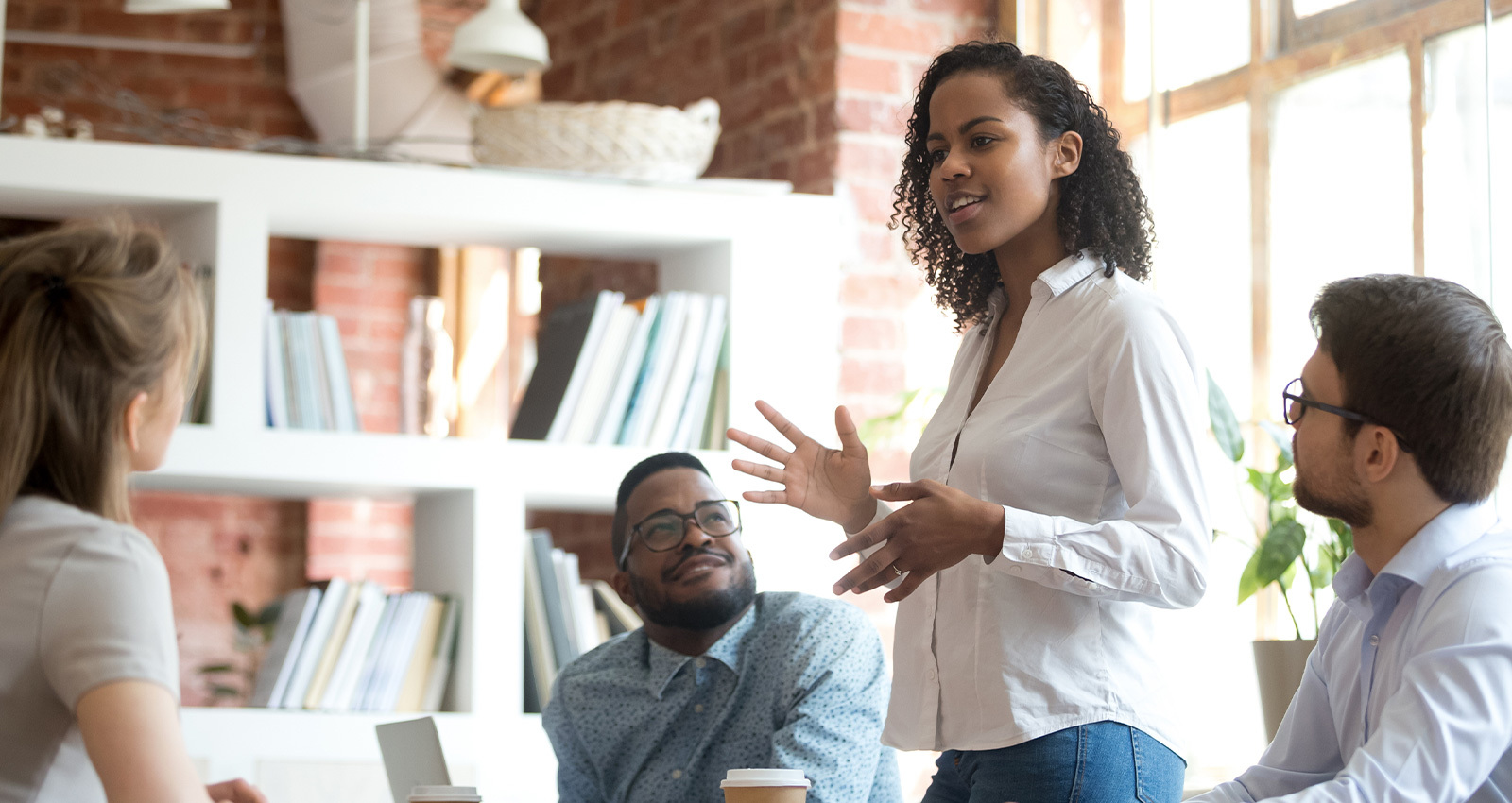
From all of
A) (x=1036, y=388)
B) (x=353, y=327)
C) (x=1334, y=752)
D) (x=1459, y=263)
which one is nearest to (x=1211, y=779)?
(x=1459, y=263)

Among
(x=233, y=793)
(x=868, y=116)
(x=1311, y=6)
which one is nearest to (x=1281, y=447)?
(x=1311, y=6)

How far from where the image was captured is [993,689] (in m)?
1.44

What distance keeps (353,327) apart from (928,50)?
2.61 meters

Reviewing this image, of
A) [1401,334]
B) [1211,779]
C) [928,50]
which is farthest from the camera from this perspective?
[928,50]

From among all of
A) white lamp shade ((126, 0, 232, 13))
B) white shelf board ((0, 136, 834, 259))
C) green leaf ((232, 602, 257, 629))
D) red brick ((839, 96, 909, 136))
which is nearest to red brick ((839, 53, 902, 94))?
red brick ((839, 96, 909, 136))

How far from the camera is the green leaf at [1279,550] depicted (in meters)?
2.15

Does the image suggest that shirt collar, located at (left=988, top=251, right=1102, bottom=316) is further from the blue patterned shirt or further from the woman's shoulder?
the woman's shoulder

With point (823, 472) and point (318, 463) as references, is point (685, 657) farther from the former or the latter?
point (318, 463)

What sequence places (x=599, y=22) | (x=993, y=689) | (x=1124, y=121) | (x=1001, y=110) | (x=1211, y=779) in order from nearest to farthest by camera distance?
1. (x=993, y=689)
2. (x=1001, y=110)
3. (x=1211, y=779)
4. (x=1124, y=121)
5. (x=599, y=22)

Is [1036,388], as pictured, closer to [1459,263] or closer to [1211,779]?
[1459,263]

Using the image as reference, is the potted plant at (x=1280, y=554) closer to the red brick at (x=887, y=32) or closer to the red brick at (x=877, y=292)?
the red brick at (x=877, y=292)

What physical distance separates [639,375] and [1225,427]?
1.11 meters

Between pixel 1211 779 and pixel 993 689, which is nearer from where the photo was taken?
pixel 993 689

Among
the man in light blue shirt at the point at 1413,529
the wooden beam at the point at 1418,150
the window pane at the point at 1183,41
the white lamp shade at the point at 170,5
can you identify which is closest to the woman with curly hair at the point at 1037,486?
the man in light blue shirt at the point at 1413,529
